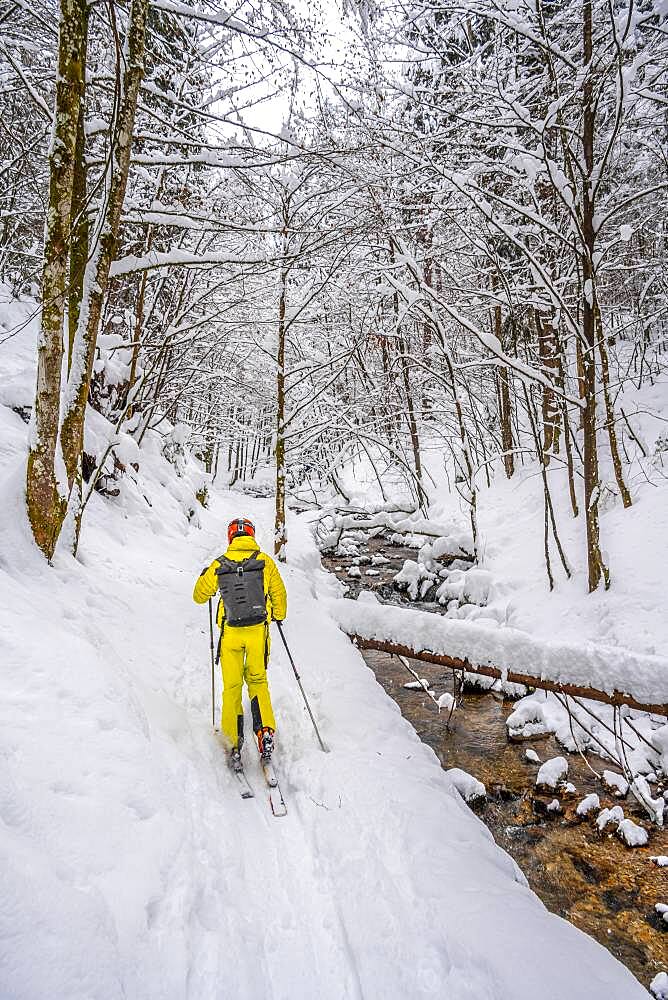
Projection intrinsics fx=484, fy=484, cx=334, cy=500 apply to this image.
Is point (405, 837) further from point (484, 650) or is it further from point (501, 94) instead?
point (501, 94)

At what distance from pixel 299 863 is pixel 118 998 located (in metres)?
1.63

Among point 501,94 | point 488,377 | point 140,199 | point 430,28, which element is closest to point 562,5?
point 430,28

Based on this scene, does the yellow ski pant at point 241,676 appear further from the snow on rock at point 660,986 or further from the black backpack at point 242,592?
the snow on rock at point 660,986

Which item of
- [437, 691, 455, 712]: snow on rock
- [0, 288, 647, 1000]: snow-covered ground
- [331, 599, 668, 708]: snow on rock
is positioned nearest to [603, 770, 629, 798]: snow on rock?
[331, 599, 668, 708]: snow on rock

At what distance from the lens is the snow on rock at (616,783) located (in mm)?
4875

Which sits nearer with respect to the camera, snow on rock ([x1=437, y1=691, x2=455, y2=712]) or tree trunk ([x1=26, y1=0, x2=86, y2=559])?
tree trunk ([x1=26, y1=0, x2=86, y2=559])

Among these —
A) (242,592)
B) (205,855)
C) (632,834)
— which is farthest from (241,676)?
(632,834)

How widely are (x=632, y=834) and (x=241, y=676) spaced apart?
3.82m

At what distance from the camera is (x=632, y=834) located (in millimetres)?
4348

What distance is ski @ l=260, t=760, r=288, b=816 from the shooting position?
3.78 m

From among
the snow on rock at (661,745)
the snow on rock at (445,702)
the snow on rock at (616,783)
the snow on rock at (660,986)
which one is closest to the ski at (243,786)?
the snow on rock at (660,986)

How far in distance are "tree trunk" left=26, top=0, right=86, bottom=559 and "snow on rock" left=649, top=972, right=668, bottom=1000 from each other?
584 centimetres

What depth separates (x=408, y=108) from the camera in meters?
7.47

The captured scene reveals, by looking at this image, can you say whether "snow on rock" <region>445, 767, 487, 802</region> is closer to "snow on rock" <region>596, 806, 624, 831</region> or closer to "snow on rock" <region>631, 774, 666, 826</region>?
"snow on rock" <region>596, 806, 624, 831</region>
